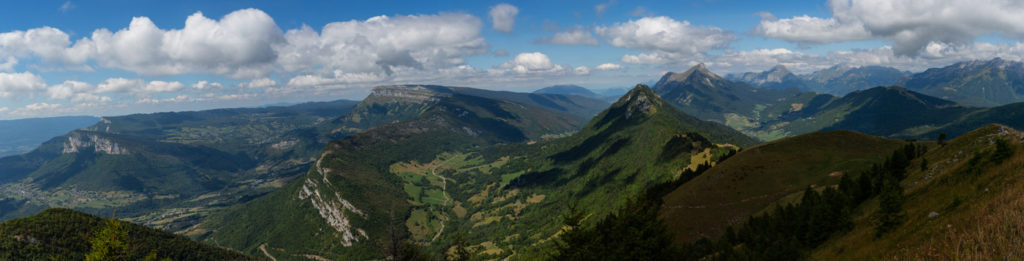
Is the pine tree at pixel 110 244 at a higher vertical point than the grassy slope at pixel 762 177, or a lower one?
higher

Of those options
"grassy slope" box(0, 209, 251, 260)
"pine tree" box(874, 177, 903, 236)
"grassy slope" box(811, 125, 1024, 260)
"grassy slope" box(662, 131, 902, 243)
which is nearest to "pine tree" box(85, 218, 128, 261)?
"grassy slope" box(811, 125, 1024, 260)

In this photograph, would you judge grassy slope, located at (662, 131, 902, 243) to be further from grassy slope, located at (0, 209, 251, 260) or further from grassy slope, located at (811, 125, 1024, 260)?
grassy slope, located at (0, 209, 251, 260)

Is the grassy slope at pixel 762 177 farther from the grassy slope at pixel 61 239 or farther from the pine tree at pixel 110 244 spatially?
the grassy slope at pixel 61 239

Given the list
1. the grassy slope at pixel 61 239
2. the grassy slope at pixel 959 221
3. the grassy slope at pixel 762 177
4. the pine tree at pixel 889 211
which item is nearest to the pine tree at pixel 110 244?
the grassy slope at pixel 959 221

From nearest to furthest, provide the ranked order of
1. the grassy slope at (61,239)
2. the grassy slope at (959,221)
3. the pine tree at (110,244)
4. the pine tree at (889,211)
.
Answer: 1. the grassy slope at (959,221)
2. the pine tree at (110,244)
3. the pine tree at (889,211)
4. the grassy slope at (61,239)

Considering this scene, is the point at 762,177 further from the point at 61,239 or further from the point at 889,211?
the point at 61,239
